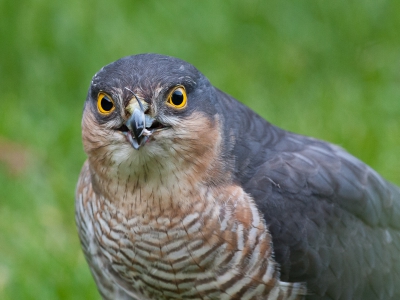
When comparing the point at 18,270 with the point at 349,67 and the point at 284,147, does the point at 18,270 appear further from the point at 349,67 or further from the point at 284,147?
the point at 349,67

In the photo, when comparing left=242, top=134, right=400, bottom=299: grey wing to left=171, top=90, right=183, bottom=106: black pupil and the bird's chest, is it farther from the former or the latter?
left=171, top=90, right=183, bottom=106: black pupil

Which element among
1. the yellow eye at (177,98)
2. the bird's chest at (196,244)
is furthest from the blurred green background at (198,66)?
the yellow eye at (177,98)

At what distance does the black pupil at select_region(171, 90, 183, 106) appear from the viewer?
3934 millimetres

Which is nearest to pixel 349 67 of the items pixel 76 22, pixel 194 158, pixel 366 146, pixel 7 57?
pixel 366 146

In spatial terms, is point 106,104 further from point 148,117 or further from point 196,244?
point 196,244

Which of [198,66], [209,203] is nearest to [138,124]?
[209,203]

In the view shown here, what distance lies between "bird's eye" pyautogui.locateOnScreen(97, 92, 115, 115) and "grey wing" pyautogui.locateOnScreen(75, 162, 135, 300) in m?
0.64

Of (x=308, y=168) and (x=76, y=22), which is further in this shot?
(x=76, y=22)

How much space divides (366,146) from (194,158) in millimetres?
3180

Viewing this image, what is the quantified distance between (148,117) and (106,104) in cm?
25

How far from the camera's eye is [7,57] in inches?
305

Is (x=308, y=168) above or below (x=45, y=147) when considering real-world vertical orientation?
below

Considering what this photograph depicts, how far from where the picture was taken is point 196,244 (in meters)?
4.12

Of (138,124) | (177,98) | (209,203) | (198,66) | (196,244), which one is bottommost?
(196,244)
